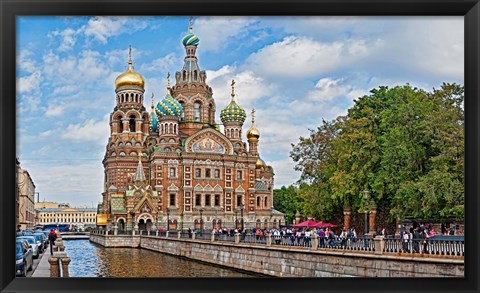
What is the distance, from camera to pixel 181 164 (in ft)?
148

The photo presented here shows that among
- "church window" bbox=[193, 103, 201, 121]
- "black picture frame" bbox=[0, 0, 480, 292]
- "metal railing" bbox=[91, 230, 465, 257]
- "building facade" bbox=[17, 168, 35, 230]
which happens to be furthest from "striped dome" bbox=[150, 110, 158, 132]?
"black picture frame" bbox=[0, 0, 480, 292]

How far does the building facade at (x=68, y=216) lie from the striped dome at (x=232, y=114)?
34.3m

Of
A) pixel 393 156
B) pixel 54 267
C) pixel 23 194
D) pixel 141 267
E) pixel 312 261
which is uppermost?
pixel 393 156

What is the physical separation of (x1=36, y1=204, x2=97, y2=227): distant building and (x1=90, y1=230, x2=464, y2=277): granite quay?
171 ft


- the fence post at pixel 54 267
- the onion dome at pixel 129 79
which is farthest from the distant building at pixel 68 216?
the fence post at pixel 54 267

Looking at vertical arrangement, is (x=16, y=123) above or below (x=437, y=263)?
above

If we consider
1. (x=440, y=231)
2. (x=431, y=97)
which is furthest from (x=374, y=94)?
(x=440, y=231)

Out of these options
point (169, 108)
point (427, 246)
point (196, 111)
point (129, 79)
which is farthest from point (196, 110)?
point (427, 246)

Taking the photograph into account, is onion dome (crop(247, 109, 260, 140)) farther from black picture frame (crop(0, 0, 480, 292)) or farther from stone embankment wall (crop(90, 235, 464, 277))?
black picture frame (crop(0, 0, 480, 292))

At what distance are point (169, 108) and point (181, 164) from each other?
4906mm
